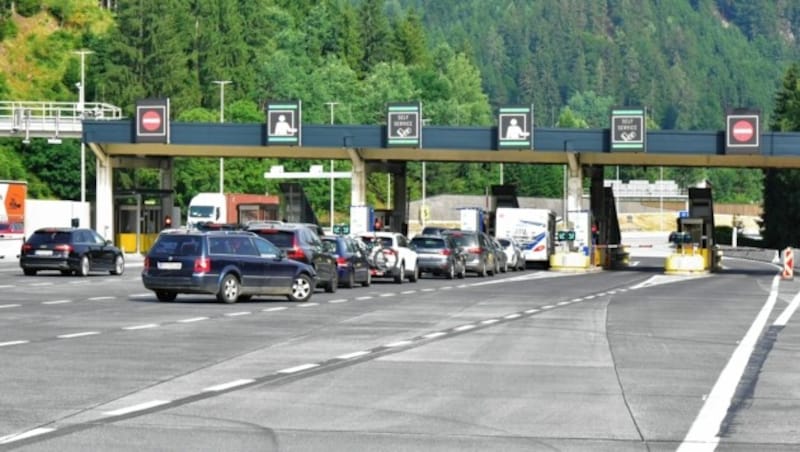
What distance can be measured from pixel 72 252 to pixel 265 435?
3854cm

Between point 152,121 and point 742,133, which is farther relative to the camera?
point 152,121

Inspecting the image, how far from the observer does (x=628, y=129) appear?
7481 cm

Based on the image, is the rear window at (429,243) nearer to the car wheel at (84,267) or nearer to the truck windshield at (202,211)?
the car wheel at (84,267)

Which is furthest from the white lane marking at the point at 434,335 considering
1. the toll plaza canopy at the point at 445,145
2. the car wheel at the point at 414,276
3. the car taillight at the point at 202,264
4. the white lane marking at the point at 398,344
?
the toll plaza canopy at the point at 445,145

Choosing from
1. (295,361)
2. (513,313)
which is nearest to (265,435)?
(295,361)

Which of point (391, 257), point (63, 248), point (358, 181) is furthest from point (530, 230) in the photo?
point (63, 248)

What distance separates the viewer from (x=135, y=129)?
76.9m

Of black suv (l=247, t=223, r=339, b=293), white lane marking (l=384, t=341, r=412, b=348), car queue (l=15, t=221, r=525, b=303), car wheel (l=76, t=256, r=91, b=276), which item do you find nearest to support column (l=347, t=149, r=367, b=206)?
car queue (l=15, t=221, r=525, b=303)

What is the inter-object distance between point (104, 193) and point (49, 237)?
1144 inches

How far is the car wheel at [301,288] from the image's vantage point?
35.9 meters

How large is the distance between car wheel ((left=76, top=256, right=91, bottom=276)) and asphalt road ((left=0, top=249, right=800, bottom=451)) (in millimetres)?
15479

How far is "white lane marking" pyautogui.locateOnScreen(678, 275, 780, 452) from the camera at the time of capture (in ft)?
42.2

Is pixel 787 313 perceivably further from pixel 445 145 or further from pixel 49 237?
pixel 445 145

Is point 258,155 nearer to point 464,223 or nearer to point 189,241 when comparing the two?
point 464,223
